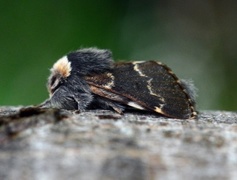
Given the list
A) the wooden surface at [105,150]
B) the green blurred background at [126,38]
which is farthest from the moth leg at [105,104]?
the green blurred background at [126,38]

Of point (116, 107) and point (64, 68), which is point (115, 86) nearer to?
point (116, 107)

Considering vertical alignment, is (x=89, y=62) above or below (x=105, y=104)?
above

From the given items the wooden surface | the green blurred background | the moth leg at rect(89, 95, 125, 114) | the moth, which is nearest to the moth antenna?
the moth

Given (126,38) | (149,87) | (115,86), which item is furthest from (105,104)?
(126,38)

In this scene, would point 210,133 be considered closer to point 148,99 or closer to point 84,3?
point 148,99

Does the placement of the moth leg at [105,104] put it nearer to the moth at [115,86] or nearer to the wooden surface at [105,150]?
the moth at [115,86]

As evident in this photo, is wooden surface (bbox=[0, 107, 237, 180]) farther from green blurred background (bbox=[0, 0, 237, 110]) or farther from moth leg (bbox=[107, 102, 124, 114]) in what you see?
green blurred background (bbox=[0, 0, 237, 110])
